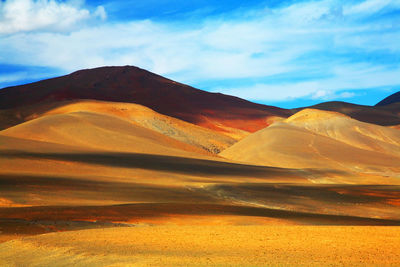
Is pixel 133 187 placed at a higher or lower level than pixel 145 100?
lower

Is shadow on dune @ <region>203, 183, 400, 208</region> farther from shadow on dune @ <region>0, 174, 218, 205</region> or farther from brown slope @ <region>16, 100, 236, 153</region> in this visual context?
brown slope @ <region>16, 100, 236, 153</region>

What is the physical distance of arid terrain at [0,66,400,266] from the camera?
43.2 feet

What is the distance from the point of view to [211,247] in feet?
44.6

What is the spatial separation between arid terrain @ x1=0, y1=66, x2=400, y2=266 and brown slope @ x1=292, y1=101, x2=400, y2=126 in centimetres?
4401

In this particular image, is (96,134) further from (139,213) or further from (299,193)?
(139,213)

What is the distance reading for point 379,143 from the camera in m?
84.3

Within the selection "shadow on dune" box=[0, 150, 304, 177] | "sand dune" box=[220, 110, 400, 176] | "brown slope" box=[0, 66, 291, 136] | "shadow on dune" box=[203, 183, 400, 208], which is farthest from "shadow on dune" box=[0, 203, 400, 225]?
"brown slope" box=[0, 66, 291, 136]

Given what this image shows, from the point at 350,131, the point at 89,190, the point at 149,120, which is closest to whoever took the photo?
the point at 89,190

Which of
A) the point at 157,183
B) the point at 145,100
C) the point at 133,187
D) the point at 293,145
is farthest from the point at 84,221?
the point at 145,100

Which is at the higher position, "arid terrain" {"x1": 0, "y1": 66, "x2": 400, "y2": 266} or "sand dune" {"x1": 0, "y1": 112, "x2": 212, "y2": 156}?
"sand dune" {"x1": 0, "y1": 112, "x2": 212, "y2": 156}

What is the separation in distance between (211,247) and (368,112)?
13818cm

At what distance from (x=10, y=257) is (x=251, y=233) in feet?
22.7

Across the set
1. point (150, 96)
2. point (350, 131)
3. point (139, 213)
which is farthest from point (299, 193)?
point (150, 96)

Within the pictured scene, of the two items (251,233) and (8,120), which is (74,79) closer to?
(8,120)
